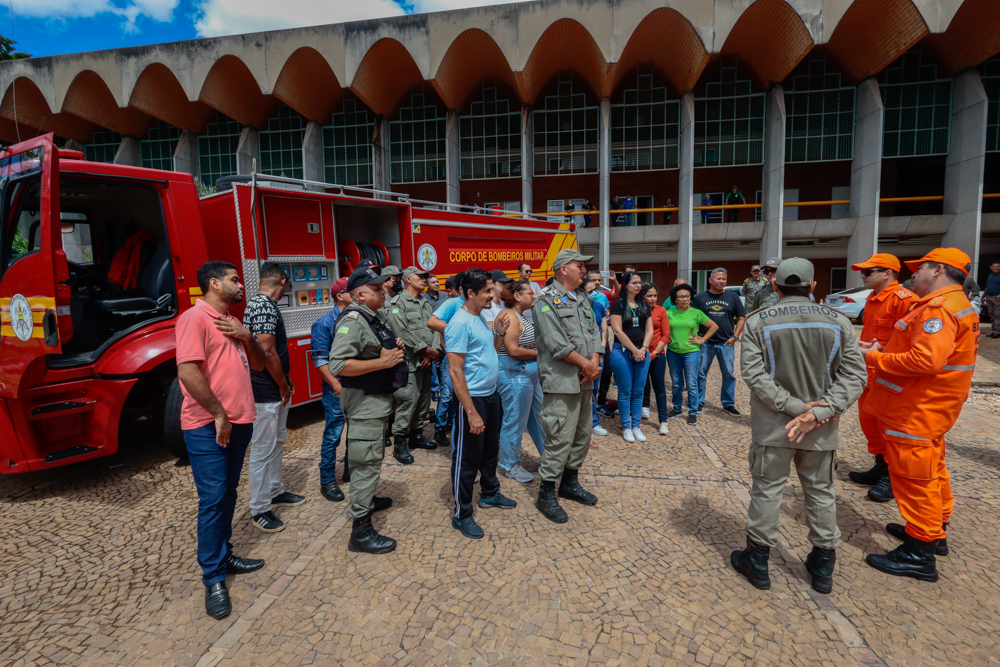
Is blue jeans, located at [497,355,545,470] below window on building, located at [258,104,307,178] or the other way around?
below

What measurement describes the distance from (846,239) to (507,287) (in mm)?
19131

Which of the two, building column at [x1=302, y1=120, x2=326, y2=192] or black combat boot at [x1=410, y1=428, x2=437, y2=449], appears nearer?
black combat boot at [x1=410, y1=428, x2=437, y2=449]

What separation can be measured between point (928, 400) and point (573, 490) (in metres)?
2.39

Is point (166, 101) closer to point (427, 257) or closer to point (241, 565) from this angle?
point (427, 257)

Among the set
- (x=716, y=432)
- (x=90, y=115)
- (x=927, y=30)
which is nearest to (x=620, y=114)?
(x=927, y=30)

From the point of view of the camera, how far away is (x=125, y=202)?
4840mm

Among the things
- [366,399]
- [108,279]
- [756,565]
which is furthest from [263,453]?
[756,565]

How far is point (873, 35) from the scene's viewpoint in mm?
14906

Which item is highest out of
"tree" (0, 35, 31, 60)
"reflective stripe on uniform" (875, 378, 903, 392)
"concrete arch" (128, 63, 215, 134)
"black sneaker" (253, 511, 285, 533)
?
"tree" (0, 35, 31, 60)

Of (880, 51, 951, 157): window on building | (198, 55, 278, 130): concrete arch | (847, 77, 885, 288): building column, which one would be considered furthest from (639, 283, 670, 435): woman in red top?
(198, 55, 278, 130): concrete arch

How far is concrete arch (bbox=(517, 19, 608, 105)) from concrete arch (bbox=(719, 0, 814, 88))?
4554 millimetres

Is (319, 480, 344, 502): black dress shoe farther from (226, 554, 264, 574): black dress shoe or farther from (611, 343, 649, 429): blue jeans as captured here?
(611, 343, 649, 429): blue jeans

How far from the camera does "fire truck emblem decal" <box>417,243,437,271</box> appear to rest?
7.07 metres

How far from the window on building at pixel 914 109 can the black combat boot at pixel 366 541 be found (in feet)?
71.4
